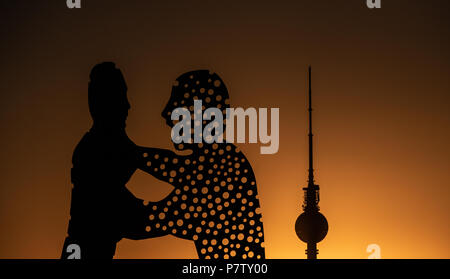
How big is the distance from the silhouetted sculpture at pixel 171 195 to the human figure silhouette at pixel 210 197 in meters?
0.01

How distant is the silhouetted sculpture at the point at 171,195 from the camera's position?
320 inches

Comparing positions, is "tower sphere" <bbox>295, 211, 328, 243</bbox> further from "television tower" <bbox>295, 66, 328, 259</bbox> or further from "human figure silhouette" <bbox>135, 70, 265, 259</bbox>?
"human figure silhouette" <bbox>135, 70, 265, 259</bbox>

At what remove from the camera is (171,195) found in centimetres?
830

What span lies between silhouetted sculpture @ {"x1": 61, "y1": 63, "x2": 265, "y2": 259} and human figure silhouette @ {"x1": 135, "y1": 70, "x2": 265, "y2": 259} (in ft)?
0.04

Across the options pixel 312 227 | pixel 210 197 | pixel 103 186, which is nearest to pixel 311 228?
pixel 312 227

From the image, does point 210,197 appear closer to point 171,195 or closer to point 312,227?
point 171,195

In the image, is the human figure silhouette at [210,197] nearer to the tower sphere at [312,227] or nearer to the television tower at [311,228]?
the television tower at [311,228]

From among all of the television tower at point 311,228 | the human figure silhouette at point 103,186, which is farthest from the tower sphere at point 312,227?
the human figure silhouette at point 103,186

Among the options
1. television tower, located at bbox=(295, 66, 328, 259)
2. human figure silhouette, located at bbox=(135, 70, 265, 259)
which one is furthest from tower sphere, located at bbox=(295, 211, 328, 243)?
human figure silhouette, located at bbox=(135, 70, 265, 259)
